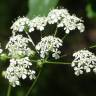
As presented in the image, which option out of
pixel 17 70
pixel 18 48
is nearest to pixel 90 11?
pixel 18 48

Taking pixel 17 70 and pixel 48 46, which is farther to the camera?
pixel 48 46

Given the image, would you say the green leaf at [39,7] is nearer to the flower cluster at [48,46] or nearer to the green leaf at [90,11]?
the flower cluster at [48,46]

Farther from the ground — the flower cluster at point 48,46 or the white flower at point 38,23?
the white flower at point 38,23

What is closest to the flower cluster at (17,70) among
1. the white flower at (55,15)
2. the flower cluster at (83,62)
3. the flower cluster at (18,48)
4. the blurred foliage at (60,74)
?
the flower cluster at (18,48)

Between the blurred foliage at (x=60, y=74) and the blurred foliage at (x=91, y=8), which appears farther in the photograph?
the blurred foliage at (x=60, y=74)

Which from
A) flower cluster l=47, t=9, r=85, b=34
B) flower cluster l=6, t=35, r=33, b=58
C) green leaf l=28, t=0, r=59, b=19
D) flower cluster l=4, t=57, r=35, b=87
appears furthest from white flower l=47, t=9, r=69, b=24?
flower cluster l=4, t=57, r=35, b=87

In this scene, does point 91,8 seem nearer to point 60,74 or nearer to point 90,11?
point 90,11

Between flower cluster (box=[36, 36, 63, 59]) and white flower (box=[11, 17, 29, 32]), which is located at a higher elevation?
white flower (box=[11, 17, 29, 32])

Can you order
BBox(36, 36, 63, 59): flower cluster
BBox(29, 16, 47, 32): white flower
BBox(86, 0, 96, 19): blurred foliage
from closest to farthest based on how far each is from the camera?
BBox(36, 36, 63, 59): flower cluster → BBox(29, 16, 47, 32): white flower → BBox(86, 0, 96, 19): blurred foliage

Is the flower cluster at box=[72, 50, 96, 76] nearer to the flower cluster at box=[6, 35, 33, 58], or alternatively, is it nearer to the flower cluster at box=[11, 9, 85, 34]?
the flower cluster at box=[11, 9, 85, 34]

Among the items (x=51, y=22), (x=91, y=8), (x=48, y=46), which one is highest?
(x=91, y=8)

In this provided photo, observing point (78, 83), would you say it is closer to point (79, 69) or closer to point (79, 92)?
point (79, 92)
